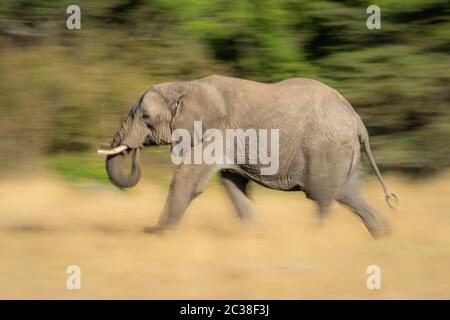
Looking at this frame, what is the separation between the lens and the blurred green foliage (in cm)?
1124

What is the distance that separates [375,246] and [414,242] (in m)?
0.41

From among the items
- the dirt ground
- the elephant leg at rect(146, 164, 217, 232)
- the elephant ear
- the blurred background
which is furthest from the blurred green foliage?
the elephant leg at rect(146, 164, 217, 232)

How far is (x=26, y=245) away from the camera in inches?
313

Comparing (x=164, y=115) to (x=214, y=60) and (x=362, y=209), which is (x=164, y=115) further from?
(x=214, y=60)

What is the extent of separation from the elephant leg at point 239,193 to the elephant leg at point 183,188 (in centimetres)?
42

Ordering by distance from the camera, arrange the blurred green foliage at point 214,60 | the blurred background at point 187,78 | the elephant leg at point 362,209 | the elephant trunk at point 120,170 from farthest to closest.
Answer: the blurred green foliage at point 214,60 → the blurred background at point 187,78 → the elephant trunk at point 120,170 → the elephant leg at point 362,209

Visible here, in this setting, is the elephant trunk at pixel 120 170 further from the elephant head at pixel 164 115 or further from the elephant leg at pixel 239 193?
the elephant leg at pixel 239 193

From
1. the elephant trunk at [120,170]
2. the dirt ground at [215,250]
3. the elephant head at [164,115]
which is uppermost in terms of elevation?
the elephant head at [164,115]

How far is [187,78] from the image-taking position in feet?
40.0

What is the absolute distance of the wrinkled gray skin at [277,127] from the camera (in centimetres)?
804

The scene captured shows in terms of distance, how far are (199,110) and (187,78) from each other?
414cm

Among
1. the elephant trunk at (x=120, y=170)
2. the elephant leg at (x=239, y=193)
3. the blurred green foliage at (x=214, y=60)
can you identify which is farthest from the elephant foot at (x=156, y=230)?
the blurred green foliage at (x=214, y=60)

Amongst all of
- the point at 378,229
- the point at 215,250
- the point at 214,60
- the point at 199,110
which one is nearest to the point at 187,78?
the point at 214,60

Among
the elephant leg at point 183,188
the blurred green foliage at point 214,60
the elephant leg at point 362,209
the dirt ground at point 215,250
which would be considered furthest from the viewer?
the blurred green foliage at point 214,60
